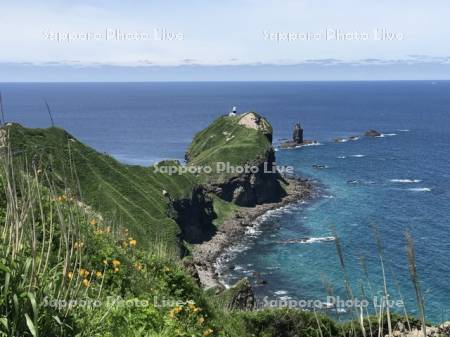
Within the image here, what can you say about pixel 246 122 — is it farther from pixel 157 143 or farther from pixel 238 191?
pixel 157 143

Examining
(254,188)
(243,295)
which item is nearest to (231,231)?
(254,188)

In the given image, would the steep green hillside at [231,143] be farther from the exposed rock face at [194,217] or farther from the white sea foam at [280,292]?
the white sea foam at [280,292]

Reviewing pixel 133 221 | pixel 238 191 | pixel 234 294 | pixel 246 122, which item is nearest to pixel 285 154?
pixel 246 122

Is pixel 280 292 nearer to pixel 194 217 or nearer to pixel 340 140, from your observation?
pixel 194 217

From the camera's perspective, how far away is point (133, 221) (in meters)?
63.2

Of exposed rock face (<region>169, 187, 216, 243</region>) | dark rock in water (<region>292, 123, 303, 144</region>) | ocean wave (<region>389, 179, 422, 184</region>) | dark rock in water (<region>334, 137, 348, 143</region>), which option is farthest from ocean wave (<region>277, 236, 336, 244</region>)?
dark rock in water (<region>334, 137, 348, 143</region>)

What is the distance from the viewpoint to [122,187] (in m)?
73.0

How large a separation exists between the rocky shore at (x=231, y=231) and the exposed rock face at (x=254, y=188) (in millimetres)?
1718

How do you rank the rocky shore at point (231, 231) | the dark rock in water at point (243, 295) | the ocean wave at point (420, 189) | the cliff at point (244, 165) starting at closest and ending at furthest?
the dark rock in water at point (243, 295)
the rocky shore at point (231, 231)
the cliff at point (244, 165)
the ocean wave at point (420, 189)

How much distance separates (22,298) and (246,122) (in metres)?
128

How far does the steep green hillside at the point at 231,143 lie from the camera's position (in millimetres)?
Answer: 110688

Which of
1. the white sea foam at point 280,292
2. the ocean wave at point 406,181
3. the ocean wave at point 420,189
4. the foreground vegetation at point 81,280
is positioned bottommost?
the white sea foam at point 280,292

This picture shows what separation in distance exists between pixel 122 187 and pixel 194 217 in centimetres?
1489

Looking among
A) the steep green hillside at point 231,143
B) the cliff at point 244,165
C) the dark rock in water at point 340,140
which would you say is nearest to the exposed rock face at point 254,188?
the cliff at point 244,165
